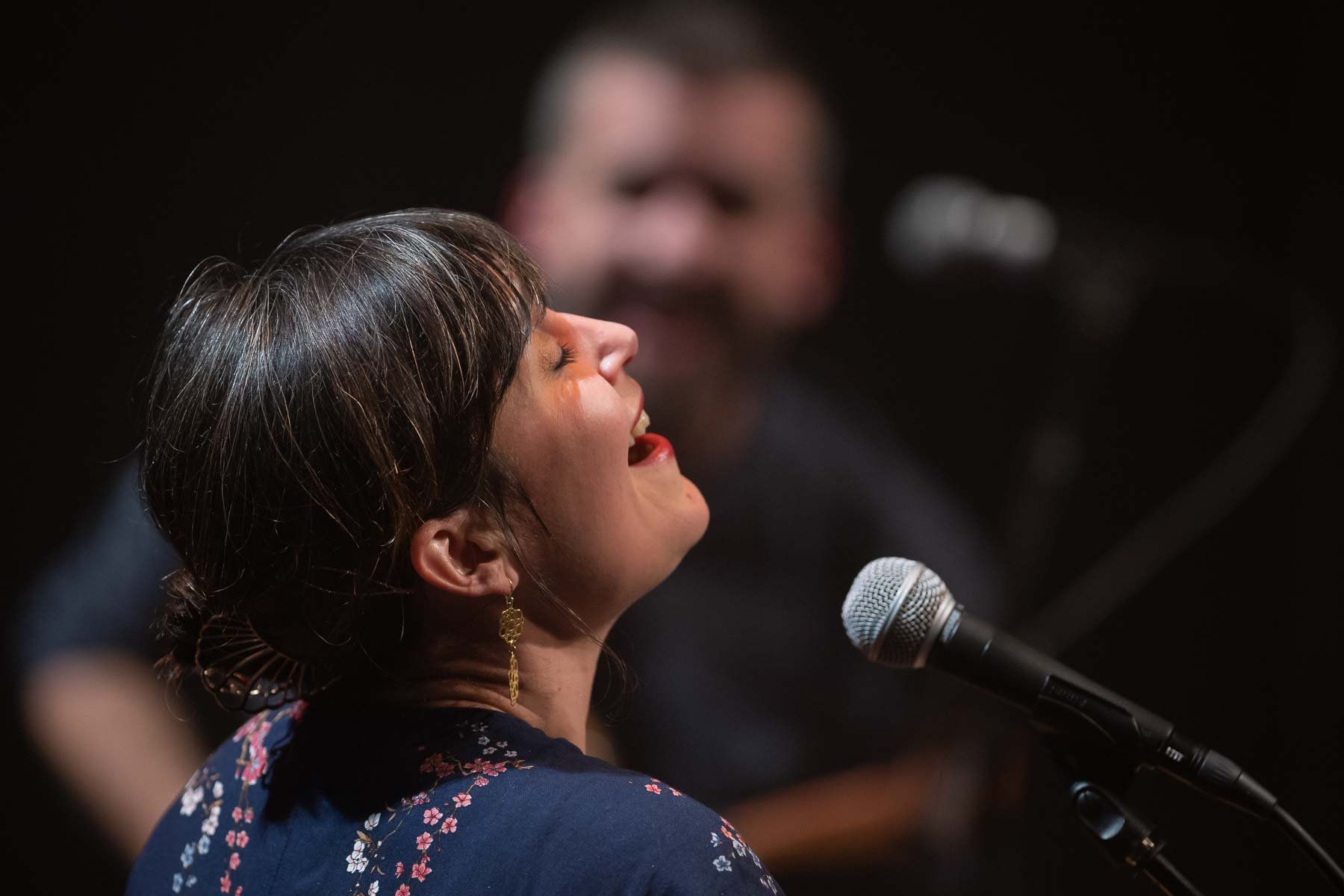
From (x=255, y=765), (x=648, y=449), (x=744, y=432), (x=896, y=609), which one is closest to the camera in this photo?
(x=896, y=609)

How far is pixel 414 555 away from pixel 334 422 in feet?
0.43

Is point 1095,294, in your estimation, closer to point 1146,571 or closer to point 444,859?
point 1146,571

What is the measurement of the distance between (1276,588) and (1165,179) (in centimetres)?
95

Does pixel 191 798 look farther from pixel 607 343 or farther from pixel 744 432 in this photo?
pixel 744 432

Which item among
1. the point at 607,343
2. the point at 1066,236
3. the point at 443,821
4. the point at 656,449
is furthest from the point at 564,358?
the point at 1066,236

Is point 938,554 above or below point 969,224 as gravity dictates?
below

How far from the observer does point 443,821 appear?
2.60 feet

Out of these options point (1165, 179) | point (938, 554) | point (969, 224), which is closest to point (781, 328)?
point (969, 224)

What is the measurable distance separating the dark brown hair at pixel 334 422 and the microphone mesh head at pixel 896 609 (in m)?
0.32

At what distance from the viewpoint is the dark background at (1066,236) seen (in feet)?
5.44

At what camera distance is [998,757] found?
2.11m

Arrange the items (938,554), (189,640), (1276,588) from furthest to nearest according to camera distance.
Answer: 1. (1276,588)
2. (938,554)
3. (189,640)

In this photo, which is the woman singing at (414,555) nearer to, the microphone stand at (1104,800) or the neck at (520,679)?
the neck at (520,679)

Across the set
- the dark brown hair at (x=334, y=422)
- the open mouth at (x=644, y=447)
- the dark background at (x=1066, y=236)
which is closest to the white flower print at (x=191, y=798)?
the dark brown hair at (x=334, y=422)
